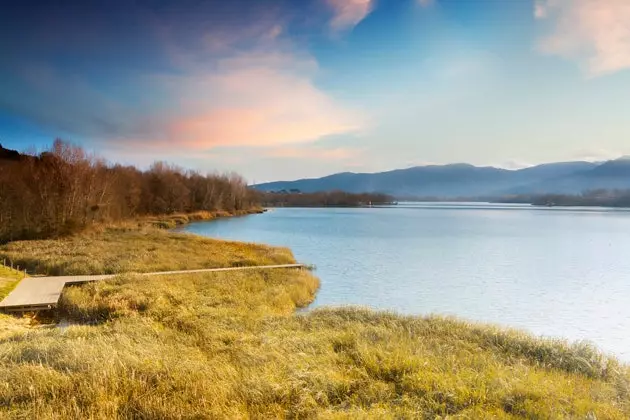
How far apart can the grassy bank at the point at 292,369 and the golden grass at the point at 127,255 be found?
25.8ft

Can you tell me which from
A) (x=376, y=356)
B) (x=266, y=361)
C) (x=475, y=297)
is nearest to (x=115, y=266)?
(x=266, y=361)

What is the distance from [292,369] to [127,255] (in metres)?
19.7

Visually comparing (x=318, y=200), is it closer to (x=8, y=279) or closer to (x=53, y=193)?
(x=53, y=193)

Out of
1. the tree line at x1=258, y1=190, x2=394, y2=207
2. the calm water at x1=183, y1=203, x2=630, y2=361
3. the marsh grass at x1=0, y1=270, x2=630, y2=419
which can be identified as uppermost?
the tree line at x1=258, y1=190, x2=394, y2=207

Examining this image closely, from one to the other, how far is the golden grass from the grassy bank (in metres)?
7.88

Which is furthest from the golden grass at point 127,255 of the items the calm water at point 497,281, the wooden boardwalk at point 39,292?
the calm water at point 497,281

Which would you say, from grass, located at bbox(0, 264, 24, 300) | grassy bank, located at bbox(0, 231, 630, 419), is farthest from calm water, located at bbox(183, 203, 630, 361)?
grass, located at bbox(0, 264, 24, 300)

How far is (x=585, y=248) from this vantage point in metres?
35.7

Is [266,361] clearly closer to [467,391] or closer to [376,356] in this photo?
[376,356]

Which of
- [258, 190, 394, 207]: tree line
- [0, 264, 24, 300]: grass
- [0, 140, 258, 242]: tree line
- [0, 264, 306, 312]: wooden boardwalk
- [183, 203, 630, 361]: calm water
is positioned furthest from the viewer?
[258, 190, 394, 207]: tree line

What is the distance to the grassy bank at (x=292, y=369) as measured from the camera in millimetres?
6078

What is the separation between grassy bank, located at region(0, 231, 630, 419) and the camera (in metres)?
6.08

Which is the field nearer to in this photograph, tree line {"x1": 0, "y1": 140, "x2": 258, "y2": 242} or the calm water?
the calm water

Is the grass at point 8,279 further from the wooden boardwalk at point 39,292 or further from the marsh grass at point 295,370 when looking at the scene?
the marsh grass at point 295,370
